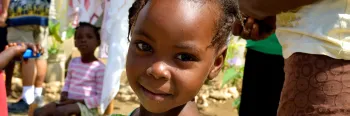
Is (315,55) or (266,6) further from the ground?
(266,6)

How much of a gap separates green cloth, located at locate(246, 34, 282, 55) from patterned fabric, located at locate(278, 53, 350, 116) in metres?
0.53

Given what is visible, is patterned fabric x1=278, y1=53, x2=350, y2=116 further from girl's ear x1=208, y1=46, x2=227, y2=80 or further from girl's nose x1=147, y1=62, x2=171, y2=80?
girl's nose x1=147, y1=62, x2=171, y2=80

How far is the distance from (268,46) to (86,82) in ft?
6.17

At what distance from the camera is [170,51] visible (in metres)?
1.33

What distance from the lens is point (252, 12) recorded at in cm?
183

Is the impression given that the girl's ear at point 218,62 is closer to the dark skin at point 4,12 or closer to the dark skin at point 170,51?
the dark skin at point 170,51

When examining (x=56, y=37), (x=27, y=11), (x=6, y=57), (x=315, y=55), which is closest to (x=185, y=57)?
(x=315, y=55)

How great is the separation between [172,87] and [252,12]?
2.03ft

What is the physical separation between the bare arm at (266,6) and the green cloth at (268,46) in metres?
0.41

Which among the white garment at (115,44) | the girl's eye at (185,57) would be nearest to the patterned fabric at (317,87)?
the girl's eye at (185,57)

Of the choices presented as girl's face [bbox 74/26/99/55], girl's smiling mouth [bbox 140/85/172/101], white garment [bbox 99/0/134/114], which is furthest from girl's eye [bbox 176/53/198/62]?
girl's face [bbox 74/26/99/55]

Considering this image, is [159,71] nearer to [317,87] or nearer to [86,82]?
[317,87]

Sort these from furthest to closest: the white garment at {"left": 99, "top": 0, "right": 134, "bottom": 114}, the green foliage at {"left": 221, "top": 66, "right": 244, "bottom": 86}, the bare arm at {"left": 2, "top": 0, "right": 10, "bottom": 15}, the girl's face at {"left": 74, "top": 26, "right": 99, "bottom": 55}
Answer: the green foliage at {"left": 221, "top": 66, "right": 244, "bottom": 86} → the bare arm at {"left": 2, "top": 0, "right": 10, "bottom": 15} → the girl's face at {"left": 74, "top": 26, "right": 99, "bottom": 55} → the white garment at {"left": 99, "top": 0, "right": 134, "bottom": 114}

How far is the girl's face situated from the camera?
388 centimetres
